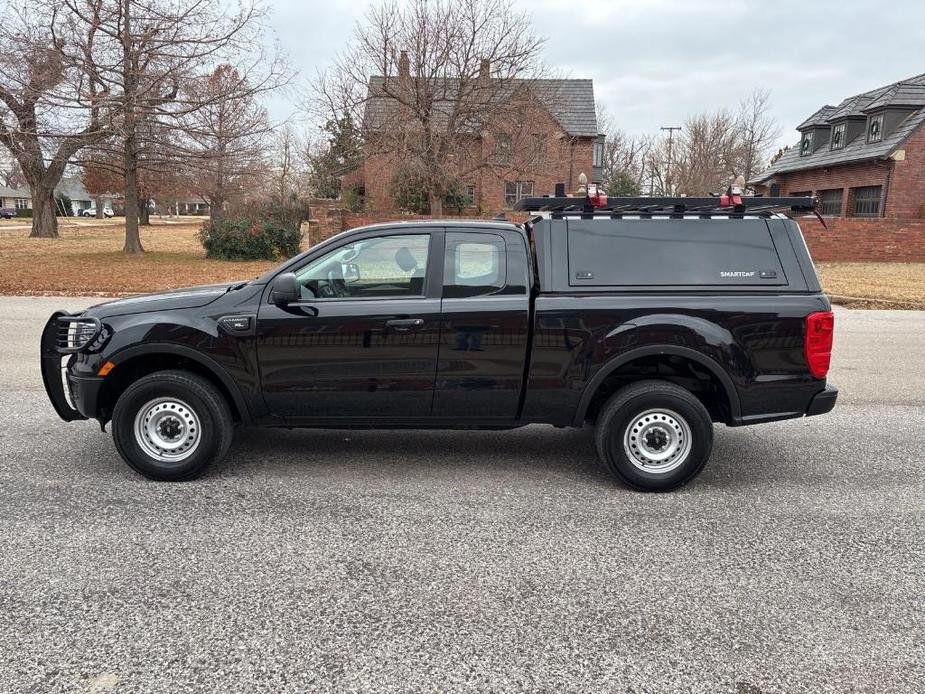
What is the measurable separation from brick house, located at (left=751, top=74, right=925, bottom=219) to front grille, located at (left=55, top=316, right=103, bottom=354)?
96.8 feet

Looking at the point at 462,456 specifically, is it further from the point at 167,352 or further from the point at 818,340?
the point at 818,340

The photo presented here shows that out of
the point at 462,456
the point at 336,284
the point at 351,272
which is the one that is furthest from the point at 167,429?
the point at 462,456

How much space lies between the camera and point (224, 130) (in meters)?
23.0

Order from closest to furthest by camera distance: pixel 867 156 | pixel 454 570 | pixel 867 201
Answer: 1. pixel 454 570
2. pixel 867 156
3. pixel 867 201

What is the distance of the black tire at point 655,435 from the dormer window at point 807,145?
38.1m

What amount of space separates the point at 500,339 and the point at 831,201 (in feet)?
116

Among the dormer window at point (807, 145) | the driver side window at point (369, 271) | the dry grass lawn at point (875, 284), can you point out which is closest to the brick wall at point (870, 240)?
the dry grass lawn at point (875, 284)

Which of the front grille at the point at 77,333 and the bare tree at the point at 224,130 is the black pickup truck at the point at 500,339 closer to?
the front grille at the point at 77,333

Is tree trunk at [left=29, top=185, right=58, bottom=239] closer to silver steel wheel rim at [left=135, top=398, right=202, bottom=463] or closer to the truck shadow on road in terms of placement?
the truck shadow on road

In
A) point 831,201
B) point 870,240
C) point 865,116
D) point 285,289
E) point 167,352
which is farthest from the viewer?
point 831,201

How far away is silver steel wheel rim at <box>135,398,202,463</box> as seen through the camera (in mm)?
4805

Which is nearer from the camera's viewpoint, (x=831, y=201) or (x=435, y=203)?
(x=435, y=203)

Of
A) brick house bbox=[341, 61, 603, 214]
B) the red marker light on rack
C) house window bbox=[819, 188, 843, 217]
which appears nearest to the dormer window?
house window bbox=[819, 188, 843, 217]

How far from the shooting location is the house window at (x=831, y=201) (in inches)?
1351
